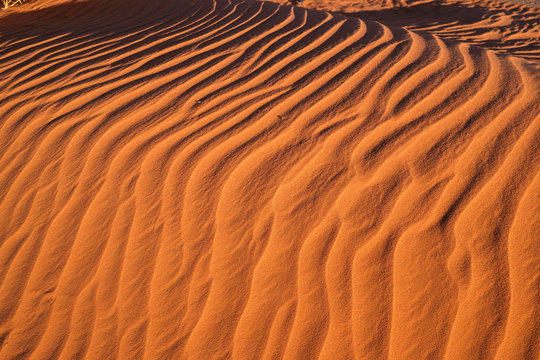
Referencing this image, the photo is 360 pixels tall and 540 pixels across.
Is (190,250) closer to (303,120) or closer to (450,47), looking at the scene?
(303,120)

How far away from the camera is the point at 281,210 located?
75.3 inches

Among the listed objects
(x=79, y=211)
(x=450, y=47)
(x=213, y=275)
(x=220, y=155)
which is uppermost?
(x=450, y=47)

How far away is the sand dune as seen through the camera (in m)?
1.62

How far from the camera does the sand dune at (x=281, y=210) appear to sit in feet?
5.31

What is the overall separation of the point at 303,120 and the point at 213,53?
132 centimetres

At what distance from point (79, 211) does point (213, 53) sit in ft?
5.78

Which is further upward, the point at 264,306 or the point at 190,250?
the point at 190,250

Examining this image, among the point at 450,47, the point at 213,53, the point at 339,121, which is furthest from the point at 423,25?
the point at 339,121

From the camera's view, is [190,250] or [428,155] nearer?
[190,250]

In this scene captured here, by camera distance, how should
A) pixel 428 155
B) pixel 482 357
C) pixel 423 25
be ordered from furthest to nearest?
pixel 423 25, pixel 428 155, pixel 482 357

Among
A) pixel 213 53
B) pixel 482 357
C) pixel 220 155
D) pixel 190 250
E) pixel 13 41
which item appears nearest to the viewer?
pixel 482 357

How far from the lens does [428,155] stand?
6.52 ft

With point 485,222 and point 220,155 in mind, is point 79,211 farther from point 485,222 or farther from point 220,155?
point 485,222

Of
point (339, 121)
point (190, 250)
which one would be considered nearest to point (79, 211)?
point (190, 250)
